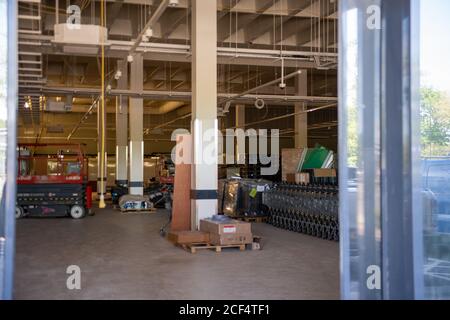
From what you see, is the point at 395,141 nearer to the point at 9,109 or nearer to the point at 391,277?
the point at 391,277

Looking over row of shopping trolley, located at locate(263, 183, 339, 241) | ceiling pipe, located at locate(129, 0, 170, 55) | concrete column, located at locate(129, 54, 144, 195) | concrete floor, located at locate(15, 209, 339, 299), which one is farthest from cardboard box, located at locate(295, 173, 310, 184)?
concrete column, located at locate(129, 54, 144, 195)

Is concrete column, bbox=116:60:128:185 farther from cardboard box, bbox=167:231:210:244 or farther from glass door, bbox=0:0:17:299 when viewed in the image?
glass door, bbox=0:0:17:299

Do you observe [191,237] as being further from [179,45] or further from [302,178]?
[179,45]

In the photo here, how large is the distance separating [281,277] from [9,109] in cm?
432

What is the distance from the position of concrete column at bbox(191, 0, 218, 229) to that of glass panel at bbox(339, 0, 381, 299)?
20.8ft

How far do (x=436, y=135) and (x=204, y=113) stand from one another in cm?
665

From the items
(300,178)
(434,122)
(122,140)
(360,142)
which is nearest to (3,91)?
(360,142)

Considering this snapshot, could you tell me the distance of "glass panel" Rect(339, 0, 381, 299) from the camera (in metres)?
4.24

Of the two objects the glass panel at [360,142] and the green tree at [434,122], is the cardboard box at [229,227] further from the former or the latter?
the green tree at [434,122]

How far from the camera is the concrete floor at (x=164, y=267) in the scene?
6016 mm

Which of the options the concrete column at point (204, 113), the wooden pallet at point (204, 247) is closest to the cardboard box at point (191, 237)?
the wooden pallet at point (204, 247)

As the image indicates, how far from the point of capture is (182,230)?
10711 millimetres

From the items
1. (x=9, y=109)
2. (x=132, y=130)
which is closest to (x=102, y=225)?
(x=132, y=130)

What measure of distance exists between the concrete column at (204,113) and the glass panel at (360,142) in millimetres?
6340
